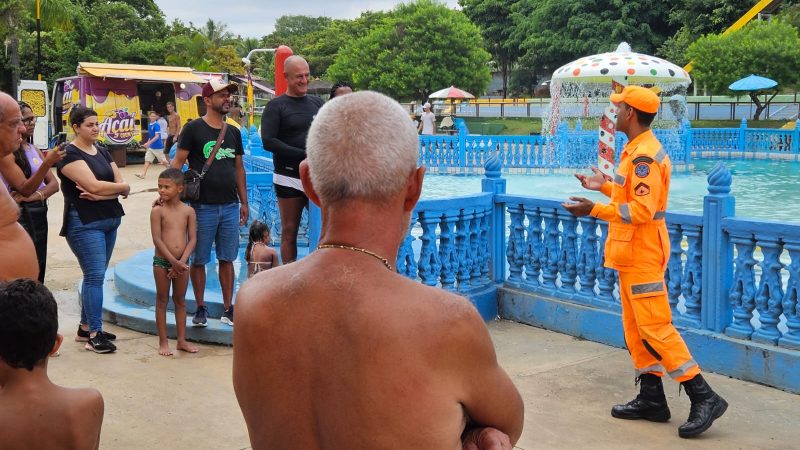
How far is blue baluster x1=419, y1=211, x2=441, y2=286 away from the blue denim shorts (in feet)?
4.95

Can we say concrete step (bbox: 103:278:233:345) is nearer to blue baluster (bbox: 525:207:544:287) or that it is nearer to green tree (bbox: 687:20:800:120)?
blue baluster (bbox: 525:207:544:287)

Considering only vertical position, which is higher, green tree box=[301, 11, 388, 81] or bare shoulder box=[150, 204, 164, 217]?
green tree box=[301, 11, 388, 81]

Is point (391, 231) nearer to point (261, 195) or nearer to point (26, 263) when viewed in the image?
point (26, 263)

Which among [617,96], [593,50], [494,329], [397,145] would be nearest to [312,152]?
[397,145]

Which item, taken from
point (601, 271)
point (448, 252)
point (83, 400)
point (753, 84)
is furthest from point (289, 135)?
point (753, 84)

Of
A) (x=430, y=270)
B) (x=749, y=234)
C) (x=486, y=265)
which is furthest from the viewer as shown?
(x=486, y=265)

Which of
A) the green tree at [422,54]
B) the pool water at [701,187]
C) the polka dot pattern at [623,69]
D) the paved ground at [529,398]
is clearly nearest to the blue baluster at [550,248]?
the paved ground at [529,398]

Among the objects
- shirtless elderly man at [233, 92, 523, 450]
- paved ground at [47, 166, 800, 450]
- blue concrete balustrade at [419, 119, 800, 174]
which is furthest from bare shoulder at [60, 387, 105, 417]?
→ blue concrete balustrade at [419, 119, 800, 174]

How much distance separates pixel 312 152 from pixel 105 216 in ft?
16.1

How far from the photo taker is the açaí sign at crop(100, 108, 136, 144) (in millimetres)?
25781

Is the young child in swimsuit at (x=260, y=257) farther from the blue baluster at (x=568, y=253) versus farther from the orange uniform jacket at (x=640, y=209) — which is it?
the orange uniform jacket at (x=640, y=209)

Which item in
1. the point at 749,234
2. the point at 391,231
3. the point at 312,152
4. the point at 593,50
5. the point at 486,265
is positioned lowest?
the point at 486,265

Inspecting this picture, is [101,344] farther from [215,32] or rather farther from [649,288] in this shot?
[215,32]

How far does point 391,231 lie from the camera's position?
1934 mm
